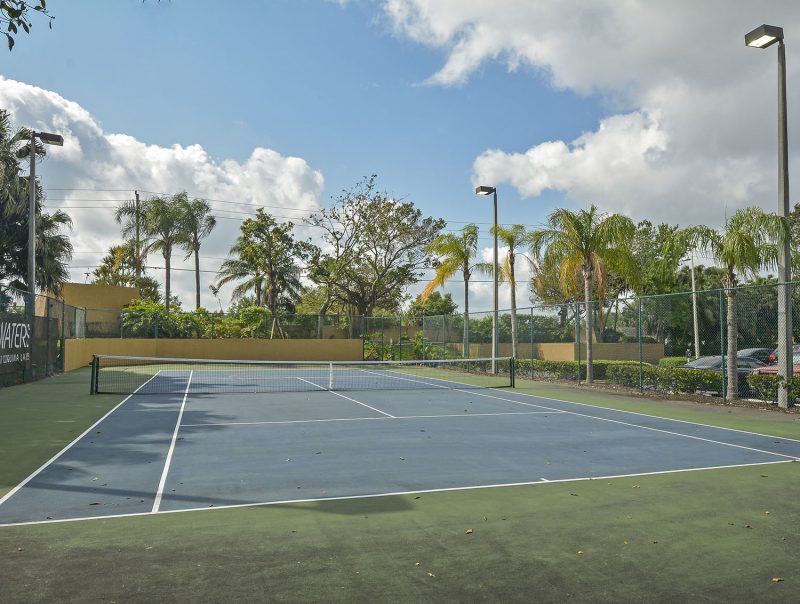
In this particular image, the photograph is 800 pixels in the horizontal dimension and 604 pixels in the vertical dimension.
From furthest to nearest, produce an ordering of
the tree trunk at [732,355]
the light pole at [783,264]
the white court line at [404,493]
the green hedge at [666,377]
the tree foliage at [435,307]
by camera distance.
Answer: the tree foliage at [435,307], the tree trunk at [732,355], the green hedge at [666,377], the light pole at [783,264], the white court line at [404,493]

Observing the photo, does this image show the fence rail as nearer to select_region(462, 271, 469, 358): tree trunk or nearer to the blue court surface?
select_region(462, 271, 469, 358): tree trunk

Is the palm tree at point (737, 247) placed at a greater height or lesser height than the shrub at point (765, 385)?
greater

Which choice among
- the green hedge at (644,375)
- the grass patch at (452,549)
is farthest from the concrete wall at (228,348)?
the grass patch at (452,549)

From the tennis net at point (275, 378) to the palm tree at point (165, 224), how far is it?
14.7m

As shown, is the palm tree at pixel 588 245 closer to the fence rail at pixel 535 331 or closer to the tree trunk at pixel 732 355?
the fence rail at pixel 535 331

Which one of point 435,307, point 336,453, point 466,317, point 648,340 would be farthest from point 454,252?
point 435,307

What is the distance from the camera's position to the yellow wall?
128 feet

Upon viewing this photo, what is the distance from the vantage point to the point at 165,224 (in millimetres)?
44906

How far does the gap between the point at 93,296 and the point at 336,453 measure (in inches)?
1351

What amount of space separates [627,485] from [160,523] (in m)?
4.94

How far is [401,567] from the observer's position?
4977 millimetres

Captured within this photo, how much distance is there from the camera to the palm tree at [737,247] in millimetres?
15383

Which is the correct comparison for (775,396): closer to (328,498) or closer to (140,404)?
(328,498)

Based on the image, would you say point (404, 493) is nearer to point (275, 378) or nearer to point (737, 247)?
point (737, 247)
